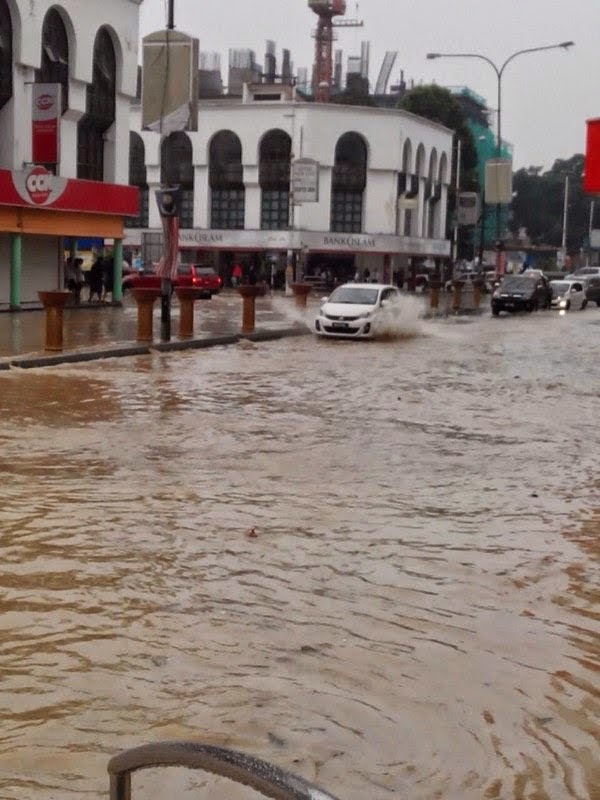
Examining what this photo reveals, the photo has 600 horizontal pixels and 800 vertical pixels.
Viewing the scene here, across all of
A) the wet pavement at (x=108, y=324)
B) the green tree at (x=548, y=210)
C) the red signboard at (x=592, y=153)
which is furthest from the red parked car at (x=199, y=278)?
the green tree at (x=548, y=210)

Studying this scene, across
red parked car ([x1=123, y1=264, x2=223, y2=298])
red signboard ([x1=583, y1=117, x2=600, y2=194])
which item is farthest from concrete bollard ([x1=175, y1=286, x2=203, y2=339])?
red parked car ([x1=123, y1=264, x2=223, y2=298])

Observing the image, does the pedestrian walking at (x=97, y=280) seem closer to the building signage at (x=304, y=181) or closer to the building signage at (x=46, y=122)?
the building signage at (x=46, y=122)

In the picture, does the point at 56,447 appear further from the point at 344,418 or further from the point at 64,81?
the point at 64,81

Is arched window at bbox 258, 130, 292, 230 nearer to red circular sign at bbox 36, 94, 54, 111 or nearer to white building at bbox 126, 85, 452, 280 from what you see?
white building at bbox 126, 85, 452, 280

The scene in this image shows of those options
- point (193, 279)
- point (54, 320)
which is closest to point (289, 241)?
point (193, 279)

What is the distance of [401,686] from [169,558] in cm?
253

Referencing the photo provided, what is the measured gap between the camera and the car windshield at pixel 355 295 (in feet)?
100

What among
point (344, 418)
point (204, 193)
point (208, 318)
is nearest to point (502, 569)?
point (344, 418)

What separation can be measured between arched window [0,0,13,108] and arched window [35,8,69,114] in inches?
74.5

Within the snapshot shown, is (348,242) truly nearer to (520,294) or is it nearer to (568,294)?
(568,294)

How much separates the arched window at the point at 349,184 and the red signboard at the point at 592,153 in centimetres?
4996

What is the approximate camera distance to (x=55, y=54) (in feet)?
132

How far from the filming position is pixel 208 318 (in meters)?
36.7

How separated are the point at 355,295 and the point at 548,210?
117 metres
